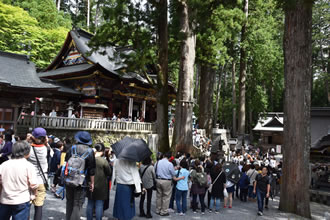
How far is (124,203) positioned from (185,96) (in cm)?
920

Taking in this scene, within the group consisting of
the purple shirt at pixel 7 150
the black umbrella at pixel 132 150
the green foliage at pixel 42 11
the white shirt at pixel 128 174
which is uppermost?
the green foliage at pixel 42 11

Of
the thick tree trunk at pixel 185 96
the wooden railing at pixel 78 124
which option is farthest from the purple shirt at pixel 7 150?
the thick tree trunk at pixel 185 96

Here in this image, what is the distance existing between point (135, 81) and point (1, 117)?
413 inches

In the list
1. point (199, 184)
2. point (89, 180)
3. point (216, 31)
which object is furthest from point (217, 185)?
point (216, 31)

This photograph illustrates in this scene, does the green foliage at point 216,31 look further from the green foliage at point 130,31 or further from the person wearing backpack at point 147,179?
the person wearing backpack at point 147,179

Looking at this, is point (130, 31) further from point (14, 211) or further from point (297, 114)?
point (14, 211)

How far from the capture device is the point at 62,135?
46.3 ft

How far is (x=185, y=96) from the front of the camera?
13.4 metres

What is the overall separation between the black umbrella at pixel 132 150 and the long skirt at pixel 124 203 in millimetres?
588

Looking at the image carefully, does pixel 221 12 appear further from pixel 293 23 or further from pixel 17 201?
pixel 17 201

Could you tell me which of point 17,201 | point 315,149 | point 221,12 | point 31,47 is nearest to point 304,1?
point 315,149

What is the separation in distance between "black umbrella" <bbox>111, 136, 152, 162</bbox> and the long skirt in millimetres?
588

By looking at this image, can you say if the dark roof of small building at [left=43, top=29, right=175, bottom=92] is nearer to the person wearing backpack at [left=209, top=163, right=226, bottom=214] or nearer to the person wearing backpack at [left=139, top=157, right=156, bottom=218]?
the person wearing backpack at [left=209, top=163, right=226, bottom=214]

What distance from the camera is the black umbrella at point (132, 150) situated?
4836 mm
